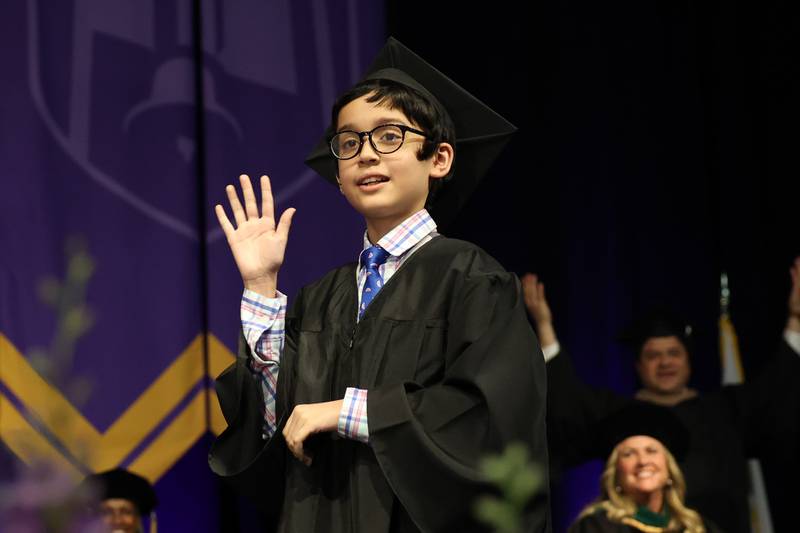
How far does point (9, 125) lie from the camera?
4.10m

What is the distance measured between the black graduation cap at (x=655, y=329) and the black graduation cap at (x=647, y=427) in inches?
17.3

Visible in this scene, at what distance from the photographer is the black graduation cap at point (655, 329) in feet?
16.7

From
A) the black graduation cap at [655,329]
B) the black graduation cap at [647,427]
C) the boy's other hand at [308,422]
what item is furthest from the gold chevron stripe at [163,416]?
the boy's other hand at [308,422]

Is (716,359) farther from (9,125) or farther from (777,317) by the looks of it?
(9,125)

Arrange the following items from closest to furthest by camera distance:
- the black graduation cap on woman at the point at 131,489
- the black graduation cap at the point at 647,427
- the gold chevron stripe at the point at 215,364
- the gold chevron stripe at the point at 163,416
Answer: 1. the black graduation cap on woman at the point at 131,489
2. the gold chevron stripe at the point at 163,416
3. the gold chevron stripe at the point at 215,364
4. the black graduation cap at the point at 647,427

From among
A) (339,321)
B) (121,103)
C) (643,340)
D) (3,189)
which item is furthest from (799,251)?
(339,321)

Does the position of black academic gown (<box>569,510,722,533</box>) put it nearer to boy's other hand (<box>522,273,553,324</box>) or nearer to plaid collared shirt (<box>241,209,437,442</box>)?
boy's other hand (<box>522,273,553,324</box>)

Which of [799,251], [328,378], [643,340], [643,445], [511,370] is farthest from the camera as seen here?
[799,251]

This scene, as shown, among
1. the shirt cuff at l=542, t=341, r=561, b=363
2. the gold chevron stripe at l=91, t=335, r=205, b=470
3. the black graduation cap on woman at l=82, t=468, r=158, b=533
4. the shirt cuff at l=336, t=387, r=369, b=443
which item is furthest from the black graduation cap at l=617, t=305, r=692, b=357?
the shirt cuff at l=336, t=387, r=369, b=443

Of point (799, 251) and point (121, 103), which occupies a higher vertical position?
point (121, 103)

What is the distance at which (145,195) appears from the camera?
4.29 m

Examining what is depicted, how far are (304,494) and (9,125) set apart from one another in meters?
2.72

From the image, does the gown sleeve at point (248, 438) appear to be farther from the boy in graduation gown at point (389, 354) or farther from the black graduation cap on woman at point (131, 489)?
the black graduation cap on woman at point (131, 489)

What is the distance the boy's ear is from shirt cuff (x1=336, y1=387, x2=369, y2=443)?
1.79ft
